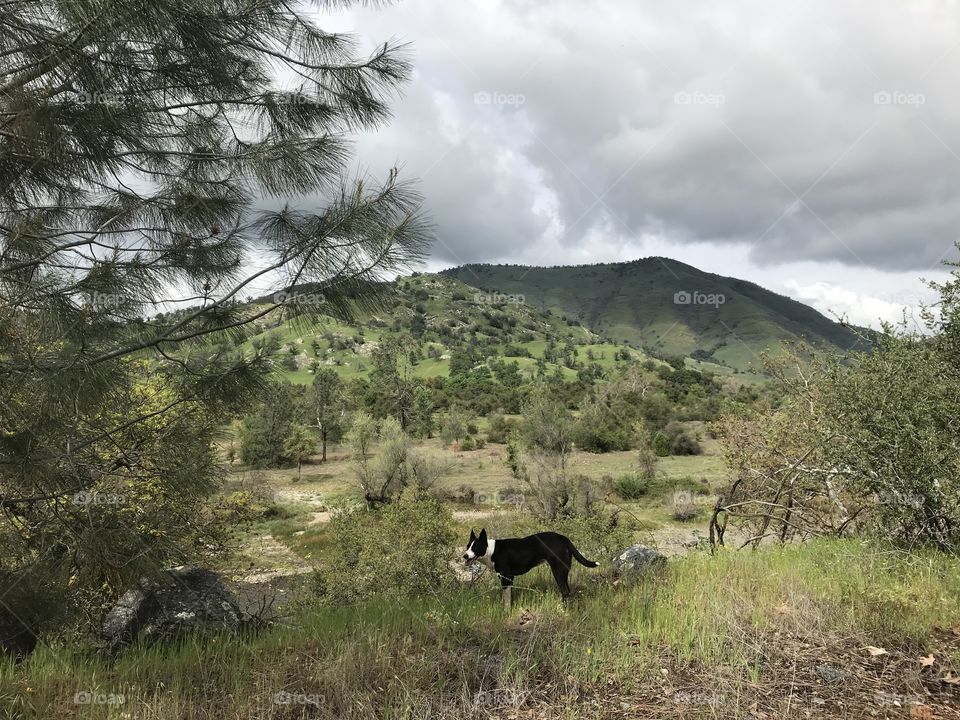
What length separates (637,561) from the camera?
6.04 metres

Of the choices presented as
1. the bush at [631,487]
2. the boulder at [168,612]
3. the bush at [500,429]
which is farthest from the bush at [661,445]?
the boulder at [168,612]

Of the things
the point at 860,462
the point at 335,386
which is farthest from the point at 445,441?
the point at 860,462

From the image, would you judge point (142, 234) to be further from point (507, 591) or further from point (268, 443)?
point (268, 443)

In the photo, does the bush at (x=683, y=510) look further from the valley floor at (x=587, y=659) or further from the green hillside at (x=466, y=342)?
the valley floor at (x=587, y=659)

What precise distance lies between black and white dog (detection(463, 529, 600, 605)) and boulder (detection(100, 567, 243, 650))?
7.23 feet

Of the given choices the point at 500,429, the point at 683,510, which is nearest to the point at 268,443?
the point at 500,429

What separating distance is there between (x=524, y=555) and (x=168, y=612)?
323 centimetres

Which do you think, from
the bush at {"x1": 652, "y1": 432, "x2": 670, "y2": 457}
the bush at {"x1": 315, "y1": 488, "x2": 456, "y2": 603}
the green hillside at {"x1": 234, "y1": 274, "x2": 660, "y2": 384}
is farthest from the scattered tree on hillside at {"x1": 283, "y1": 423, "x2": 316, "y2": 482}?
the bush at {"x1": 315, "y1": 488, "x2": 456, "y2": 603}

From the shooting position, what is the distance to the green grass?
2.88 m

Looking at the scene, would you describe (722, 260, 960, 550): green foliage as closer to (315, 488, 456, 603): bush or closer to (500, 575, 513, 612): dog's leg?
(500, 575, 513, 612): dog's leg

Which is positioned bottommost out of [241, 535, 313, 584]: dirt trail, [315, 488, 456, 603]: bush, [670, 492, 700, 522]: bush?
[241, 535, 313, 584]: dirt trail

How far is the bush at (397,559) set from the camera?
7.21 m

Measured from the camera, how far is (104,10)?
2.70 meters

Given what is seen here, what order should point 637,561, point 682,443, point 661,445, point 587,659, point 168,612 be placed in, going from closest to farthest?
point 587,659, point 168,612, point 637,561, point 661,445, point 682,443
